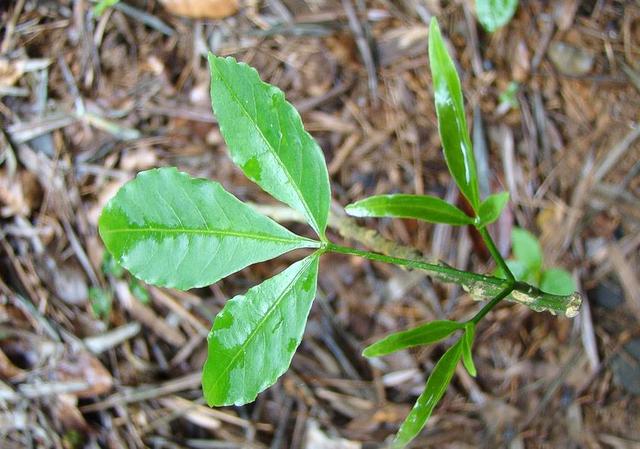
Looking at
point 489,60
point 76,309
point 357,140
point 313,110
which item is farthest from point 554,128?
point 76,309

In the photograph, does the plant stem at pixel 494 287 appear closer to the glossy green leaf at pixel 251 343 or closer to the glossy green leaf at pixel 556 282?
the glossy green leaf at pixel 251 343

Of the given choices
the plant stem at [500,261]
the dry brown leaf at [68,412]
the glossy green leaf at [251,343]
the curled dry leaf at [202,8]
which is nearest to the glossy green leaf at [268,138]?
the glossy green leaf at [251,343]

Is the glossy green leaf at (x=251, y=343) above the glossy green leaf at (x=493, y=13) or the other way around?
the other way around

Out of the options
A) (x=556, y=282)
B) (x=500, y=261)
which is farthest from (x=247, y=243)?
(x=556, y=282)

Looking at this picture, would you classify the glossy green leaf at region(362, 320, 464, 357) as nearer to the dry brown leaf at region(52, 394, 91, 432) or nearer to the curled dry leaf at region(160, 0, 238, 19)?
the dry brown leaf at region(52, 394, 91, 432)

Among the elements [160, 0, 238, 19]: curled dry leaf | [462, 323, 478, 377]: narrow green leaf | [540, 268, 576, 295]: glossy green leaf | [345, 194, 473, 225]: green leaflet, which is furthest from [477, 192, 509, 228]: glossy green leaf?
[160, 0, 238, 19]: curled dry leaf

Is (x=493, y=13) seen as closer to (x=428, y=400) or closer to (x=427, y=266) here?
(x=427, y=266)
